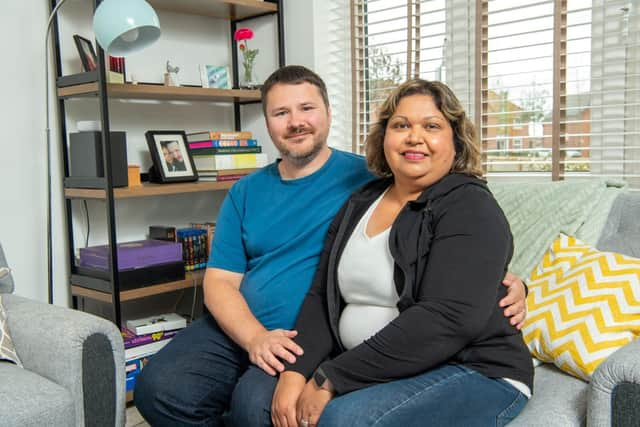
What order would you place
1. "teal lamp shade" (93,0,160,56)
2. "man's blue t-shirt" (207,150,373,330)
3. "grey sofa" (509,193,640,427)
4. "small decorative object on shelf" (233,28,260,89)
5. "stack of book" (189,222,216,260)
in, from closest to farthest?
"grey sofa" (509,193,640,427) < "man's blue t-shirt" (207,150,373,330) < "teal lamp shade" (93,0,160,56) < "stack of book" (189,222,216,260) < "small decorative object on shelf" (233,28,260,89)

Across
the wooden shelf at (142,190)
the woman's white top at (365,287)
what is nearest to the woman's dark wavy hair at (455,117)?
the woman's white top at (365,287)

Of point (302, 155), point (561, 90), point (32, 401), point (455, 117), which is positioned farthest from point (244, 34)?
point (32, 401)

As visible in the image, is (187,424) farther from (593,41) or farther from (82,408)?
(593,41)

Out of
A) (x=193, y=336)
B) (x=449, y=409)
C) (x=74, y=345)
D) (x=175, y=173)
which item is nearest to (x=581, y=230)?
(x=449, y=409)

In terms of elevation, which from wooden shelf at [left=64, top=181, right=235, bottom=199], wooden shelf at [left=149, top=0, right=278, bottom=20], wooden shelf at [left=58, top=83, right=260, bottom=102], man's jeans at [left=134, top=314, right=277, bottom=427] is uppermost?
wooden shelf at [left=149, top=0, right=278, bottom=20]

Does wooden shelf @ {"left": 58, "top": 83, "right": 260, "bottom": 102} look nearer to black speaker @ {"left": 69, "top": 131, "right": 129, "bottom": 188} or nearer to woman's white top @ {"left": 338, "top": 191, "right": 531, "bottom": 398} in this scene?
black speaker @ {"left": 69, "top": 131, "right": 129, "bottom": 188}

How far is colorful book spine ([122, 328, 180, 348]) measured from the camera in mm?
2375

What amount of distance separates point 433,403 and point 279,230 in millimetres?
702

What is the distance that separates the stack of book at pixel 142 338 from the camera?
236 cm

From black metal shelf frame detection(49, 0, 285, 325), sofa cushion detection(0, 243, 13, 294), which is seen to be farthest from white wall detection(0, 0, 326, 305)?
sofa cushion detection(0, 243, 13, 294)

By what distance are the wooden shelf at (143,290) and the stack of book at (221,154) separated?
0.42 meters

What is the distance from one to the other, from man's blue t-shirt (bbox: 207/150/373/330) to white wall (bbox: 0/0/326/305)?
99 cm

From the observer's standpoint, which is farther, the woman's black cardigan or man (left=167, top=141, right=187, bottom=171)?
man (left=167, top=141, right=187, bottom=171)

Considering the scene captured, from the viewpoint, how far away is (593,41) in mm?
2141
